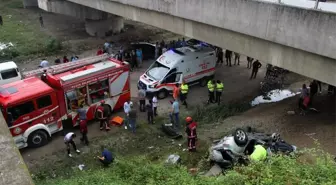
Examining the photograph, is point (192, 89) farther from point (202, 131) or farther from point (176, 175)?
point (176, 175)

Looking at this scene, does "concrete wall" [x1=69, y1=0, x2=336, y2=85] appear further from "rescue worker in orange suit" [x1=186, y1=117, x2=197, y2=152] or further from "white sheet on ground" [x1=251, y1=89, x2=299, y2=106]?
"white sheet on ground" [x1=251, y1=89, x2=299, y2=106]

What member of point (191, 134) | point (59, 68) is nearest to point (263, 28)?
point (191, 134)

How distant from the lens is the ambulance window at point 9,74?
17.8 meters

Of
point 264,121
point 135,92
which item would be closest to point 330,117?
point 264,121

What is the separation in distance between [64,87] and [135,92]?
18.1 feet

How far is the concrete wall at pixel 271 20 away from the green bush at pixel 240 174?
11.8ft

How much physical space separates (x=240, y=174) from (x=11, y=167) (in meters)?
5.17

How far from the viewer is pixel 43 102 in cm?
1320

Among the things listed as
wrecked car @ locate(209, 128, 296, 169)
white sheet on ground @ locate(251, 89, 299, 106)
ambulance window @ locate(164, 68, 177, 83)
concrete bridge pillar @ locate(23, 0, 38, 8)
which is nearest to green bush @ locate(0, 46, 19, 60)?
ambulance window @ locate(164, 68, 177, 83)

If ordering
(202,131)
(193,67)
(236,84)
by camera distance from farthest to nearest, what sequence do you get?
(236,84), (193,67), (202,131)

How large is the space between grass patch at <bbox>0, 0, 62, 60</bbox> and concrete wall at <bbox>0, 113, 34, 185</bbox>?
17.4 m

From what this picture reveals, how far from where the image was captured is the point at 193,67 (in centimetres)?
1809

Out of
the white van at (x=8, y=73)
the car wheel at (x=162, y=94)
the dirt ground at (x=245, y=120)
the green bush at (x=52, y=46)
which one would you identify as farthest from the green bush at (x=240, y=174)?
the green bush at (x=52, y=46)

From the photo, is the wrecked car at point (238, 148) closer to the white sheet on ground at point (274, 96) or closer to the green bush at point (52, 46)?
the white sheet on ground at point (274, 96)
